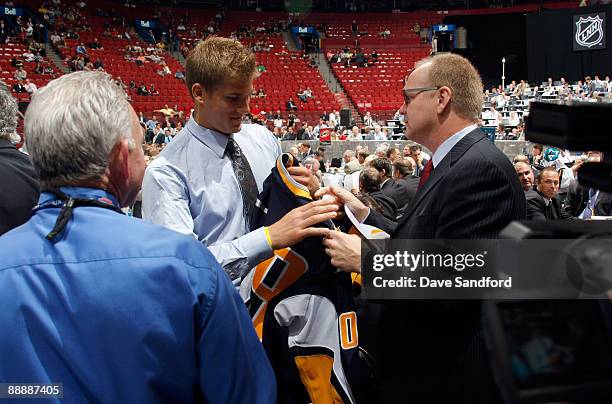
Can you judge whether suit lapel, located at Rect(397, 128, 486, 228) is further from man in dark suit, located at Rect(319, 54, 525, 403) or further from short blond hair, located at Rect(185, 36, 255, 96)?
short blond hair, located at Rect(185, 36, 255, 96)

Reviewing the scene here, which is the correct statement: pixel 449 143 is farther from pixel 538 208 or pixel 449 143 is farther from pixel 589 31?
pixel 589 31

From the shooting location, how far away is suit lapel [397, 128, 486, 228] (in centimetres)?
178

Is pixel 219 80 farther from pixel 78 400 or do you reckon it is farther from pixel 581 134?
A: pixel 581 134

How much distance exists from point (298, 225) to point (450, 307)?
18.2 inches

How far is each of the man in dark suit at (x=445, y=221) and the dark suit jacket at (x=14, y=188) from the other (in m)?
1.04

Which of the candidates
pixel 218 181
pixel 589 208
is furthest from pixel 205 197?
pixel 589 208

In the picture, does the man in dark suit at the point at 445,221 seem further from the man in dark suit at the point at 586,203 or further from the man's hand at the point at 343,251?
the man in dark suit at the point at 586,203

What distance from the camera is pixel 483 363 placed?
5.49 ft

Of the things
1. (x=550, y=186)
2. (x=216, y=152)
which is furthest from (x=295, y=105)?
(x=216, y=152)

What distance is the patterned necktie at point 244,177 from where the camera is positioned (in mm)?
1902

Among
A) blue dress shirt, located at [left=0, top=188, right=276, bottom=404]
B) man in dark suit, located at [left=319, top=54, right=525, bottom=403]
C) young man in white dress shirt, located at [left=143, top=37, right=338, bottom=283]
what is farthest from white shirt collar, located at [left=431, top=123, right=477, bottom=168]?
blue dress shirt, located at [left=0, top=188, right=276, bottom=404]

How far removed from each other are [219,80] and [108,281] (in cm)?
96

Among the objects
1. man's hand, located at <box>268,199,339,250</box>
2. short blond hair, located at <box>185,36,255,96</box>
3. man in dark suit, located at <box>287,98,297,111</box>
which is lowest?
man in dark suit, located at <box>287,98,297,111</box>

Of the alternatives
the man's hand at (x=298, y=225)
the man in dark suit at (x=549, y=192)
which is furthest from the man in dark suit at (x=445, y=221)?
the man in dark suit at (x=549, y=192)
